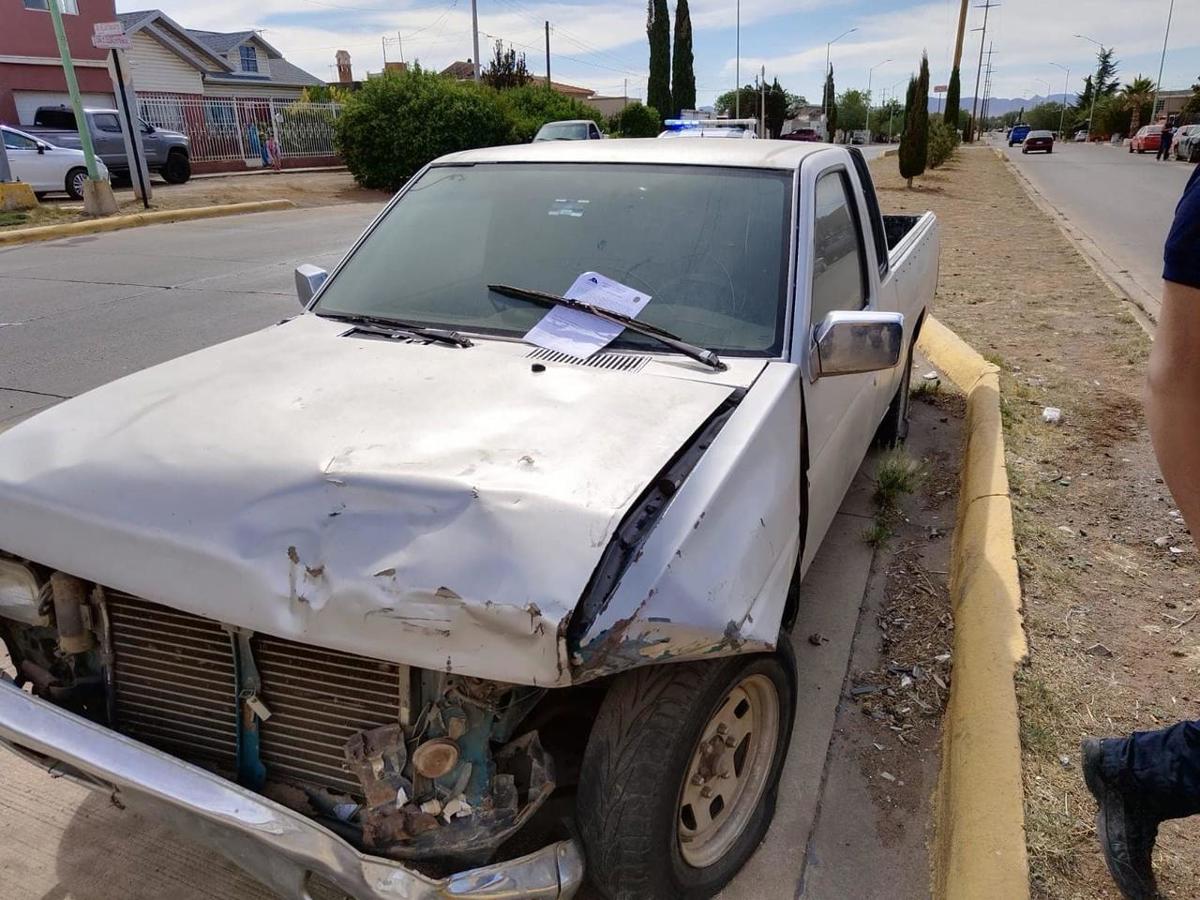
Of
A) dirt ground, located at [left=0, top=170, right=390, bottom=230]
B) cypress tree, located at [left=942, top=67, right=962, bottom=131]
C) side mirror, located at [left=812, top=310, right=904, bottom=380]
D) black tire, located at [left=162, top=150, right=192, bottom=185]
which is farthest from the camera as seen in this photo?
cypress tree, located at [left=942, top=67, right=962, bottom=131]

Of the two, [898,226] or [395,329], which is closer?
[395,329]

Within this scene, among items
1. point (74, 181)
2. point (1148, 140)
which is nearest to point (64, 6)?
point (74, 181)

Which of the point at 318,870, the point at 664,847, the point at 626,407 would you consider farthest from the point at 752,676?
the point at 318,870

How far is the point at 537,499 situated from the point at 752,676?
2.61ft

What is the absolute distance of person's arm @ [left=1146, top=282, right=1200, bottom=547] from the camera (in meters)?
1.82

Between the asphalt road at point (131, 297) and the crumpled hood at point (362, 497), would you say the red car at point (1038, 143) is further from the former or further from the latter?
the crumpled hood at point (362, 497)

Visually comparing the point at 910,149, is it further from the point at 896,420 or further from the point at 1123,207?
the point at 896,420

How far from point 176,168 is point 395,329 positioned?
23.3 meters

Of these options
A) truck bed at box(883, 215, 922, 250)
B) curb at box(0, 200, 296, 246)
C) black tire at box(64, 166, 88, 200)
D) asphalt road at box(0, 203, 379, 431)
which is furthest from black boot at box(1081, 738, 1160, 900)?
black tire at box(64, 166, 88, 200)

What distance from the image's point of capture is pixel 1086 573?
3936 mm

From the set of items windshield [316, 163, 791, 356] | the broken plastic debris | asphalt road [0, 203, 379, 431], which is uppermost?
windshield [316, 163, 791, 356]

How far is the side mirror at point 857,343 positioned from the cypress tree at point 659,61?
45.1m

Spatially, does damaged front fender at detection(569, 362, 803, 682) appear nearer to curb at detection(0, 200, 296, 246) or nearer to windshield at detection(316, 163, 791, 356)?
windshield at detection(316, 163, 791, 356)

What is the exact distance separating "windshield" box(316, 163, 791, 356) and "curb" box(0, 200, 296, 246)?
42.2 feet
